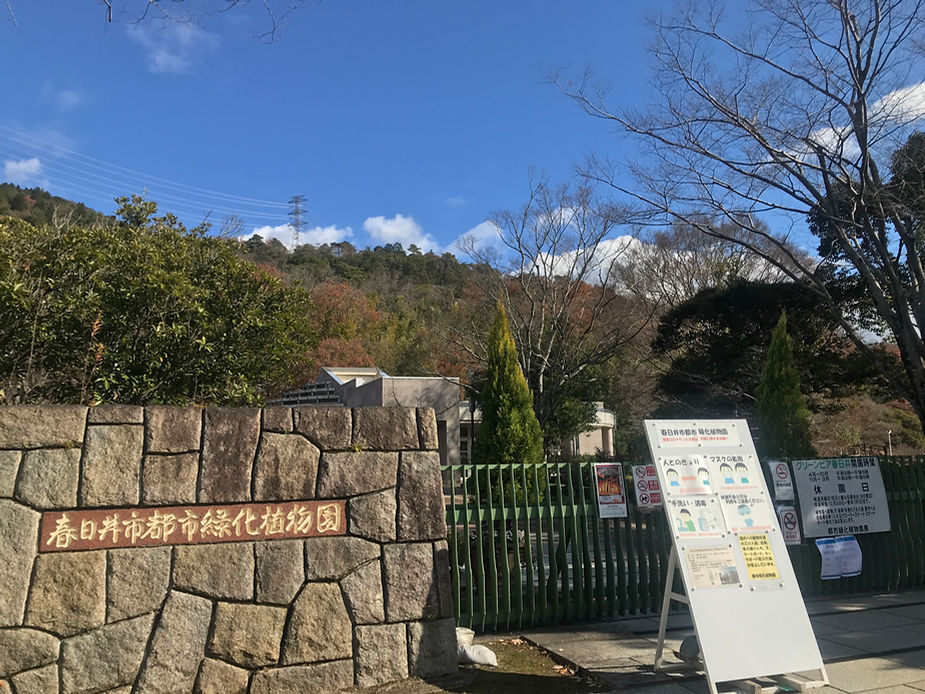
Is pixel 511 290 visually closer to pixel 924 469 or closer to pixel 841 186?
pixel 841 186

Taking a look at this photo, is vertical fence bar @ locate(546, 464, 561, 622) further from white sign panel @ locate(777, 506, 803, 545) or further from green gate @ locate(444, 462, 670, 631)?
white sign panel @ locate(777, 506, 803, 545)

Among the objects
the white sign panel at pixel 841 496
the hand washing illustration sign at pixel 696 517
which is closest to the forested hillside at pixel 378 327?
the hand washing illustration sign at pixel 696 517

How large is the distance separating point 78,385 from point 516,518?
4991mm

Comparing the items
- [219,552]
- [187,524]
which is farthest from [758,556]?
[187,524]

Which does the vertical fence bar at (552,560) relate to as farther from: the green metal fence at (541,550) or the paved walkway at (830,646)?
the paved walkway at (830,646)

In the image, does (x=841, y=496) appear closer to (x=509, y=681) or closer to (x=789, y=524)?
(x=789, y=524)

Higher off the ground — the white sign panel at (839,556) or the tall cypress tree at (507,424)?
the tall cypress tree at (507,424)

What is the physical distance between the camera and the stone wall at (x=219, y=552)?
4117 mm

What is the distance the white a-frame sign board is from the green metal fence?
1518 millimetres

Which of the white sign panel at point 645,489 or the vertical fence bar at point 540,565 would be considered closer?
the vertical fence bar at point 540,565

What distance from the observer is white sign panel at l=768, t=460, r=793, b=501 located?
7.25 meters

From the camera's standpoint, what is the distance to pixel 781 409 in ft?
45.2

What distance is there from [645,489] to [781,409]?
868 centimetres

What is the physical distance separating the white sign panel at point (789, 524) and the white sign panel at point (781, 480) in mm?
128
